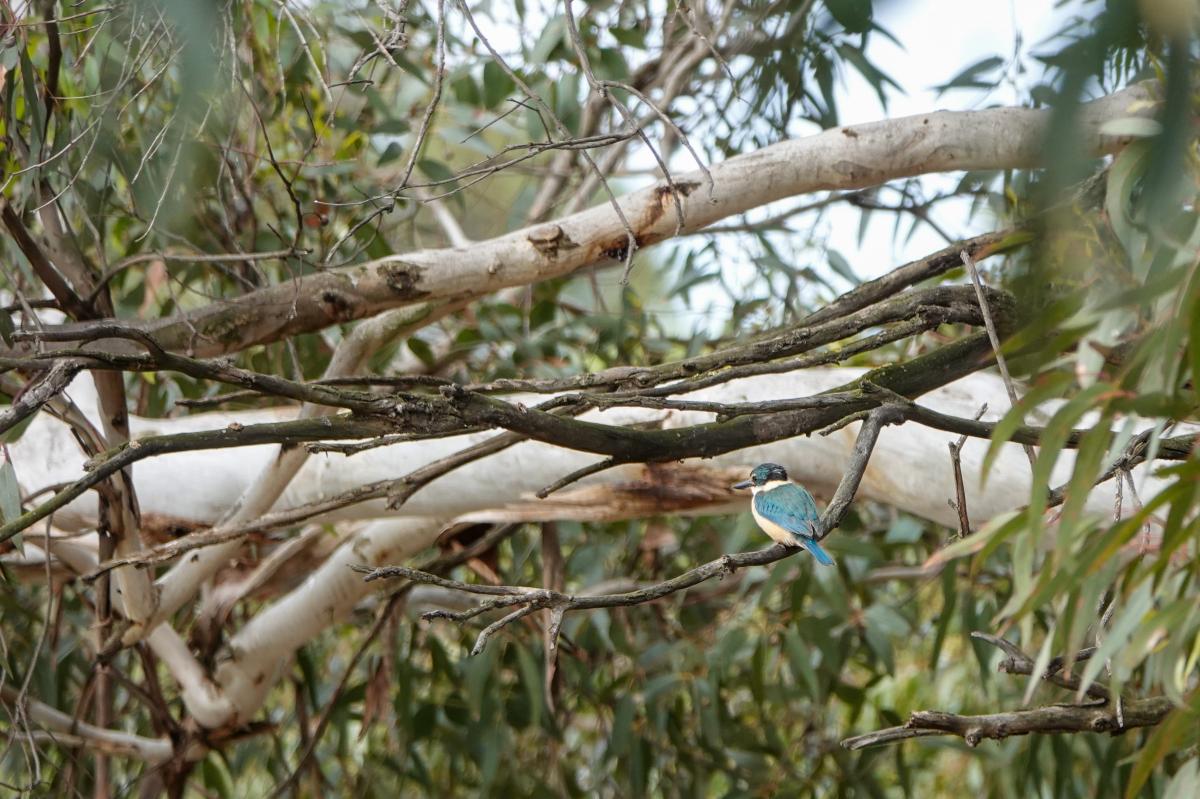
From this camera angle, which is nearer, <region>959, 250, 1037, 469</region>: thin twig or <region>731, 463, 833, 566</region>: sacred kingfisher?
<region>959, 250, 1037, 469</region>: thin twig

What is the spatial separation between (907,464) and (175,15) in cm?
144

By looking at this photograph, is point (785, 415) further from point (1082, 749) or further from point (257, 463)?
point (1082, 749)

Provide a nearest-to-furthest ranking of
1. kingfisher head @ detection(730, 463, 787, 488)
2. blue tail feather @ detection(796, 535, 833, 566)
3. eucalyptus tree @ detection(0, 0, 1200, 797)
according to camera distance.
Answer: eucalyptus tree @ detection(0, 0, 1200, 797) < blue tail feather @ detection(796, 535, 833, 566) < kingfisher head @ detection(730, 463, 787, 488)

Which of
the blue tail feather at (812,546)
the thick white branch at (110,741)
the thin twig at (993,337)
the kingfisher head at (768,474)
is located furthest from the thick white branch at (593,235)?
the thick white branch at (110,741)

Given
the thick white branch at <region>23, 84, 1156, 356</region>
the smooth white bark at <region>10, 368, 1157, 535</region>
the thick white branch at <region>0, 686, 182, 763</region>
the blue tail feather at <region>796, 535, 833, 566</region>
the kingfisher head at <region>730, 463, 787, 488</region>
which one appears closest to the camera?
the blue tail feather at <region>796, 535, 833, 566</region>

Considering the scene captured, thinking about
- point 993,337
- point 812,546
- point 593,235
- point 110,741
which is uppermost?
point 593,235

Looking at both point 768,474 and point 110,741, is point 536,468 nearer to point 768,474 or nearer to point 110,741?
point 768,474

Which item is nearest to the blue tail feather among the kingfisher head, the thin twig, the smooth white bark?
the thin twig

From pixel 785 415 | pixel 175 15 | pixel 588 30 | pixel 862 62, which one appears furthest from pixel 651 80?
pixel 175 15

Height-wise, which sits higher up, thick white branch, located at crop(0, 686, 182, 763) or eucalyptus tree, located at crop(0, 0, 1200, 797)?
eucalyptus tree, located at crop(0, 0, 1200, 797)

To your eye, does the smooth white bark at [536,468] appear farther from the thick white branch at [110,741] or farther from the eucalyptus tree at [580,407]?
the thick white branch at [110,741]

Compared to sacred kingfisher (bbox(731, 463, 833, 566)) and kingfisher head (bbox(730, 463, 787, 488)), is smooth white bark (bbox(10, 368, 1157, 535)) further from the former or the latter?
sacred kingfisher (bbox(731, 463, 833, 566))

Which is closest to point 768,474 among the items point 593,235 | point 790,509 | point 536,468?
point 790,509

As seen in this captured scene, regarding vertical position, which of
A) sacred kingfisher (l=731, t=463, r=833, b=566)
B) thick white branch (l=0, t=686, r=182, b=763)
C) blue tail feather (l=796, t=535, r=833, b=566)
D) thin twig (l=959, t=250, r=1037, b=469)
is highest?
thin twig (l=959, t=250, r=1037, b=469)
